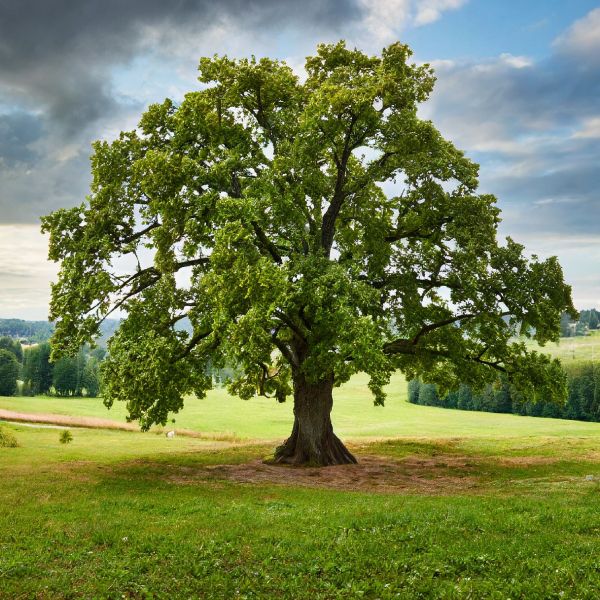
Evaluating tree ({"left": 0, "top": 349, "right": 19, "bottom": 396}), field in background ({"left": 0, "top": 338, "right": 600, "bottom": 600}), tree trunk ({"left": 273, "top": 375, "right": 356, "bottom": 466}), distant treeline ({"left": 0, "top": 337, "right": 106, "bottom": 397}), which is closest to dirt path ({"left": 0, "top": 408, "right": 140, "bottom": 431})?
field in background ({"left": 0, "top": 338, "right": 600, "bottom": 600})

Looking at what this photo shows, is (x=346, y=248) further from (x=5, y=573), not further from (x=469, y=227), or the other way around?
(x=5, y=573)

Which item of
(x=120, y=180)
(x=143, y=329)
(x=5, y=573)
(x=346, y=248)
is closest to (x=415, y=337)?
(x=346, y=248)

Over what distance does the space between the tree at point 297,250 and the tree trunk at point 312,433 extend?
11 centimetres

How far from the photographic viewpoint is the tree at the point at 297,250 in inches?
832

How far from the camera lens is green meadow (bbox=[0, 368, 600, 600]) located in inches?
332

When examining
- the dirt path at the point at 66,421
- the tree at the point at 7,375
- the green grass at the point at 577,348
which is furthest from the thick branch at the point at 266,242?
the green grass at the point at 577,348

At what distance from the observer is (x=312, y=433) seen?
26922mm

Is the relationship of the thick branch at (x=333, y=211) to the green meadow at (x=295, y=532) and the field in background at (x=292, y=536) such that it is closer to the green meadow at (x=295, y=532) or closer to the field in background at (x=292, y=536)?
the green meadow at (x=295, y=532)

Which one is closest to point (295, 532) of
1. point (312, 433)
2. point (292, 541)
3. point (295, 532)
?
point (295, 532)

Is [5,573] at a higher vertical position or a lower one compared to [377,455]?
higher

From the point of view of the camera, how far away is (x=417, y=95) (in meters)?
24.7

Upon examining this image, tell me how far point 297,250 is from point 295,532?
16107mm

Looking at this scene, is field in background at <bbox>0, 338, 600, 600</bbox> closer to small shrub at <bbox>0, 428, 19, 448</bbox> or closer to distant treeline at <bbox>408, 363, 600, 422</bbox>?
small shrub at <bbox>0, 428, 19, 448</bbox>

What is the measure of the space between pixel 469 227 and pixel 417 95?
289 inches
